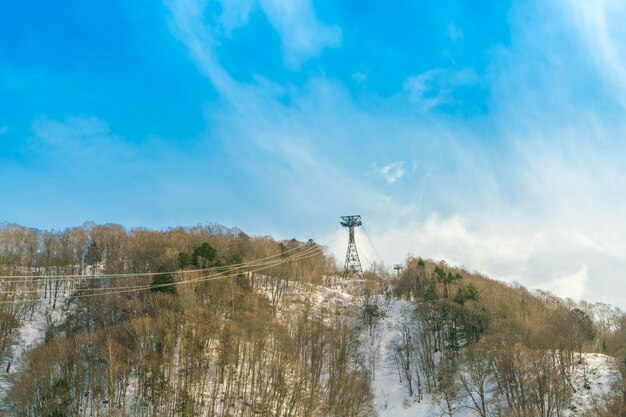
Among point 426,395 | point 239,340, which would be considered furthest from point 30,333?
point 426,395

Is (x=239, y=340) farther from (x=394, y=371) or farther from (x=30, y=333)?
(x=30, y=333)

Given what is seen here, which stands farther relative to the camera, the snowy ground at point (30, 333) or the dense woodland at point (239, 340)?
the snowy ground at point (30, 333)

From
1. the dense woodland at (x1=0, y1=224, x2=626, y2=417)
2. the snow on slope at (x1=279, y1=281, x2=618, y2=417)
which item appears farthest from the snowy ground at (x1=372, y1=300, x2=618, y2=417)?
the dense woodland at (x1=0, y1=224, x2=626, y2=417)

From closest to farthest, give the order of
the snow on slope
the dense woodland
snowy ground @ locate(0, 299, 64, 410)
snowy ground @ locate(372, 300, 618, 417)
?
1. the dense woodland
2. snowy ground @ locate(372, 300, 618, 417)
3. snowy ground @ locate(0, 299, 64, 410)
4. the snow on slope

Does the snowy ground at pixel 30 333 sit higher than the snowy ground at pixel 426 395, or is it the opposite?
the snowy ground at pixel 30 333

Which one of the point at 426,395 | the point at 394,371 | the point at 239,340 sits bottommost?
the point at 426,395

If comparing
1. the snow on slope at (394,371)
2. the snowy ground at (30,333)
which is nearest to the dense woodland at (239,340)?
the snowy ground at (30,333)

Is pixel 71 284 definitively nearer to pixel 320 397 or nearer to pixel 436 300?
pixel 320 397

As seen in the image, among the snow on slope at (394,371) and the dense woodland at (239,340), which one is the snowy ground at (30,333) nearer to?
the dense woodland at (239,340)

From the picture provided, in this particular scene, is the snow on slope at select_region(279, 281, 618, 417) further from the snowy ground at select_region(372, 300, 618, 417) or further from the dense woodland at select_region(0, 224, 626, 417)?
the dense woodland at select_region(0, 224, 626, 417)

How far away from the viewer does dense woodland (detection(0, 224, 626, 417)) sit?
142ft

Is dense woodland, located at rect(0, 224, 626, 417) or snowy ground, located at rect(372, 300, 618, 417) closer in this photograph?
dense woodland, located at rect(0, 224, 626, 417)

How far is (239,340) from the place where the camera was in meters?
49.9

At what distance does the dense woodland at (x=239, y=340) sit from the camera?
4325 cm
